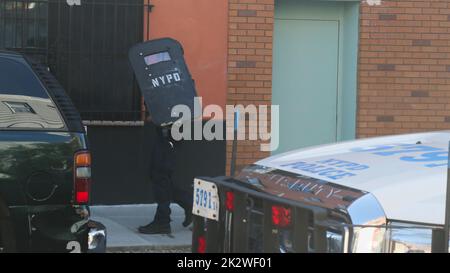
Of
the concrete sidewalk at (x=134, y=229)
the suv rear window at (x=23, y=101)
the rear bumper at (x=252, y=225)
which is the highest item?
the suv rear window at (x=23, y=101)

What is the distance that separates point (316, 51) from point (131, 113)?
Result: 9.04ft

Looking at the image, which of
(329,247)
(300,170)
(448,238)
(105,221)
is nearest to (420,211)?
(448,238)

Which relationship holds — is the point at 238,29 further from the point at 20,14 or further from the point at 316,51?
the point at 20,14

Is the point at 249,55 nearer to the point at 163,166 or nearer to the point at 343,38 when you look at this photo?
the point at 343,38

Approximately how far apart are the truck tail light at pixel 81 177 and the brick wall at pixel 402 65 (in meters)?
5.50

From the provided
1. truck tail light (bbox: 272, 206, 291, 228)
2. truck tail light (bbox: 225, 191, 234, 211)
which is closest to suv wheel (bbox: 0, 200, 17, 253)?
truck tail light (bbox: 225, 191, 234, 211)

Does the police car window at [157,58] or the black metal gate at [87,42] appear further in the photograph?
the black metal gate at [87,42]

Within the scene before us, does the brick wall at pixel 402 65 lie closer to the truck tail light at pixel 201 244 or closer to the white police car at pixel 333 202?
the white police car at pixel 333 202

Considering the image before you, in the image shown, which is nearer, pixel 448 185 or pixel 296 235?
pixel 448 185

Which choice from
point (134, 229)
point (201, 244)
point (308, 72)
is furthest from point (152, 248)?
point (308, 72)

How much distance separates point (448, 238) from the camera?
115 inches

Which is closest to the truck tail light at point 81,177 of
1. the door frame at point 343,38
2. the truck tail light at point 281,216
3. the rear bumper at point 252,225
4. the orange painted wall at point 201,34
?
the rear bumper at point 252,225

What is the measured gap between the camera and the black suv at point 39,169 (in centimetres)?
484
